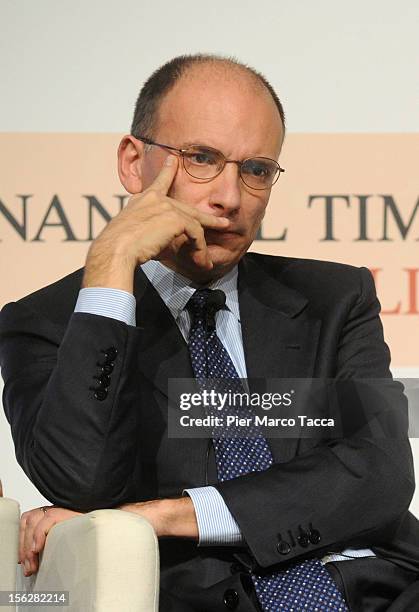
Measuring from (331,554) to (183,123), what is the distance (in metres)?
0.89

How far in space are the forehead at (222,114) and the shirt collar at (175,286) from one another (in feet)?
0.87

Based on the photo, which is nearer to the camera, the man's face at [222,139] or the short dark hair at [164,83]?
the man's face at [222,139]

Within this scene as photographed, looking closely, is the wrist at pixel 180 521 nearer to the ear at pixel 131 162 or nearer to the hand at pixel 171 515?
the hand at pixel 171 515

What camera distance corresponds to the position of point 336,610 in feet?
6.64

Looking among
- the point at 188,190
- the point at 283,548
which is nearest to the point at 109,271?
the point at 188,190

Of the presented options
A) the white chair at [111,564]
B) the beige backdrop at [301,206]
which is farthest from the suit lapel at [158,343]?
the beige backdrop at [301,206]

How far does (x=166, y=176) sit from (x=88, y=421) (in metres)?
0.53

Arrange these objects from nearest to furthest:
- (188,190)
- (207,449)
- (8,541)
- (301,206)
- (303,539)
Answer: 1. (8,541)
2. (303,539)
3. (207,449)
4. (188,190)
5. (301,206)

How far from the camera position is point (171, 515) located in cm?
205

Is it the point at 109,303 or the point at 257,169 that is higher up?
the point at 257,169

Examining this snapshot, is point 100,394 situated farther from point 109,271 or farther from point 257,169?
point 257,169

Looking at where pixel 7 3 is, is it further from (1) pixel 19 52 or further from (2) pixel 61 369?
(2) pixel 61 369

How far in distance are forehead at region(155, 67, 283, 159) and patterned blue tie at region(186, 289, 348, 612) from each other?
0.31 m

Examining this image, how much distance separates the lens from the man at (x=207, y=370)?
2039 millimetres
